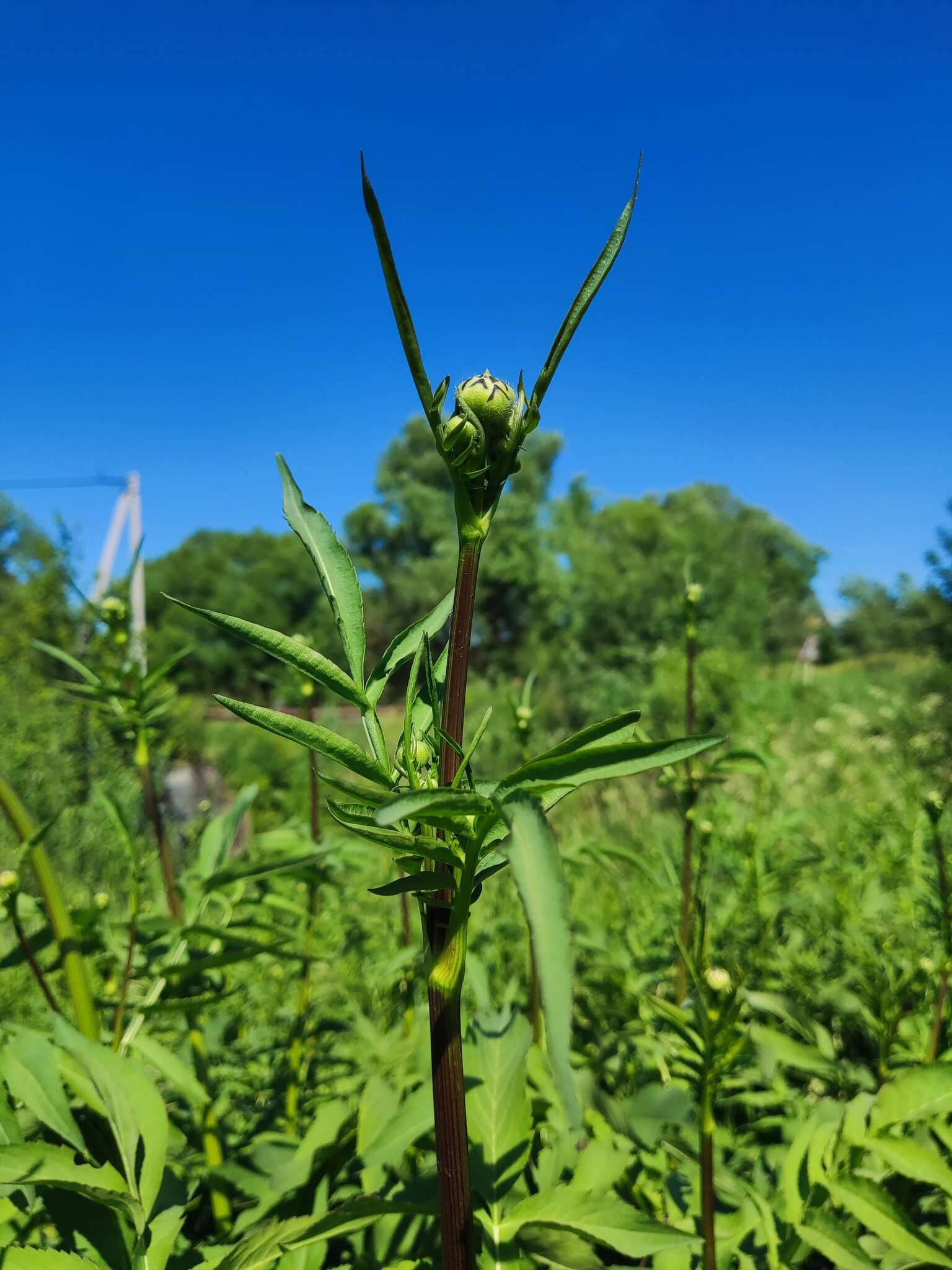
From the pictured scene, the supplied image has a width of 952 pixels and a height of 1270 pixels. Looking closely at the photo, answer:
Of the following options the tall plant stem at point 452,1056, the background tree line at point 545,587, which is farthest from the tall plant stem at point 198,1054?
the background tree line at point 545,587

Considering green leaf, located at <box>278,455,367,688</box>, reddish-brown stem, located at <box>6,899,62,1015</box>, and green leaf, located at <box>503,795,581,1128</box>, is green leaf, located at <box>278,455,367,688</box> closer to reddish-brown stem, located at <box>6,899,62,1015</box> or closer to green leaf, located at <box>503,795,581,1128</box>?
green leaf, located at <box>503,795,581,1128</box>

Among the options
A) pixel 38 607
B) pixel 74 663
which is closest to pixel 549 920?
pixel 74 663

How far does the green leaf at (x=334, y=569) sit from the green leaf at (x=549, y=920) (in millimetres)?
159

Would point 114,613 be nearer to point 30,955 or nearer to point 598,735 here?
point 30,955

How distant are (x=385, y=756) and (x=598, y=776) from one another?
13 cm

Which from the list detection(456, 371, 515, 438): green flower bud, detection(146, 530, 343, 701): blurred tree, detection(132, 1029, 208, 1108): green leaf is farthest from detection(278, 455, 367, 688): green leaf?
detection(146, 530, 343, 701): blurred tree

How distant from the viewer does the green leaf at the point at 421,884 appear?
1.13 ft

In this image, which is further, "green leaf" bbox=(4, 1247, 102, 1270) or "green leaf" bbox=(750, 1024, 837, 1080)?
"green leaf" bbox=(750, 1024, 837, 1080)

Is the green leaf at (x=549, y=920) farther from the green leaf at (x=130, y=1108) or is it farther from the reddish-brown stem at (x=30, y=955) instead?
the reddish-brown stem at (x=30, y=955)

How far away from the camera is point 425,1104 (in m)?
0.64

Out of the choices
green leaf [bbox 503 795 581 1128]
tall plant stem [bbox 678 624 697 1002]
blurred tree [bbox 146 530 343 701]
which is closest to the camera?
green leaf [bbox 503 795 581 1128]

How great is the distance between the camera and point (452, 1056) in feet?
1.24

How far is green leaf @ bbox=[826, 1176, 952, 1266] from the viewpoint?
1.87 feet

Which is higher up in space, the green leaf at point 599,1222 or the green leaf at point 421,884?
the green leaf at point 421,884
